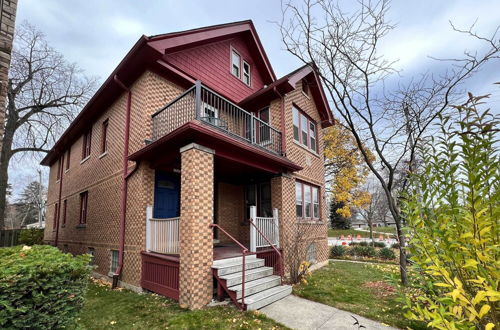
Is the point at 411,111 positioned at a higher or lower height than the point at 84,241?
higher

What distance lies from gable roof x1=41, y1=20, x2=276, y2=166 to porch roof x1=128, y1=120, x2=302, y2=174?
2.95 m

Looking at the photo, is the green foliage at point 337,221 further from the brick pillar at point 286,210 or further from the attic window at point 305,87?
the brick pillar at point 286,210

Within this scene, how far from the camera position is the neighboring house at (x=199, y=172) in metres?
6.49

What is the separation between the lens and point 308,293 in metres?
6.96

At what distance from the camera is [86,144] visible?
43.1ft

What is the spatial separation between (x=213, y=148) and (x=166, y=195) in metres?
3.09

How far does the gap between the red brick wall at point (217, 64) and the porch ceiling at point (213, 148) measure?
3.55 meters

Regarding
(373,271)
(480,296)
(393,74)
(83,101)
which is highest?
(83,101)

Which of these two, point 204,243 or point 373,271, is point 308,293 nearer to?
point 204,243

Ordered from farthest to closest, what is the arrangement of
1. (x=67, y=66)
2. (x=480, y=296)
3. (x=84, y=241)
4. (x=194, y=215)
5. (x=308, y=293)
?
(x=67, y=66), (x=84, y=241), (x=308, y=293), (x=194, y=215), (x=480, y=296)

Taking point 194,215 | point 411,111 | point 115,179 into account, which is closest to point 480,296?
point 194,215

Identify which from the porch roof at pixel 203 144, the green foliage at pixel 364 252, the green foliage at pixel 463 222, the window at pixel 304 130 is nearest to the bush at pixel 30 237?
the porch roof at pixel 203 144

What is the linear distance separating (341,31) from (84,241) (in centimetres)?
1317

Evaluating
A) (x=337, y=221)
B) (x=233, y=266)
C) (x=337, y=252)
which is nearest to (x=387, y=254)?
(x=337, y=252)
